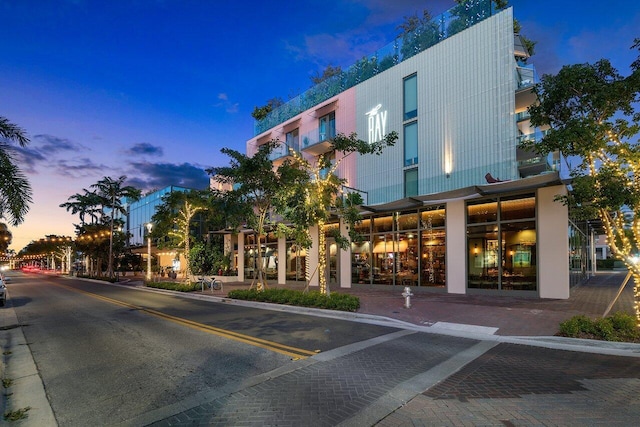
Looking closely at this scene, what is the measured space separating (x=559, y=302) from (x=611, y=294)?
4.60 meters

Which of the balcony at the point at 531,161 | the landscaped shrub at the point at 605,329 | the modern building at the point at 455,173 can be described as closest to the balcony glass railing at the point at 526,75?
the modern building at the point at 455,173

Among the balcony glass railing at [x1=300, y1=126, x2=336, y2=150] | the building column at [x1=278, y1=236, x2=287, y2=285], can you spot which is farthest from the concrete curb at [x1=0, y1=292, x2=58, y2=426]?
the balcony glass railing at [x1=300, y1=126, x2=336, y2=150]

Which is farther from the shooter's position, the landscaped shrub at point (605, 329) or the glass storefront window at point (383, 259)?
the glass storefront window at point (383, 259)

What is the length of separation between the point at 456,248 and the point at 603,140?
9.37 metres

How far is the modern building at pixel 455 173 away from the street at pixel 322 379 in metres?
8.65

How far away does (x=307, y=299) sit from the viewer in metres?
13.8

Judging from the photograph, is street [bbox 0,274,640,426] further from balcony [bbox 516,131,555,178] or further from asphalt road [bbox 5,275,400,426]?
balcony [bbox 516,131,555,178]

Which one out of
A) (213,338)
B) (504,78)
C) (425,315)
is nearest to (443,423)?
(213,338)

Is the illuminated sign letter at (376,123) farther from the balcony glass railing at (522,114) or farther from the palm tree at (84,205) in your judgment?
the palm tree at (84,205)

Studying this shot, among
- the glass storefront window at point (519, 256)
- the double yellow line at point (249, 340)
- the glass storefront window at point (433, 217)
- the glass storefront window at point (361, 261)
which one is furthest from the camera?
the glass storefront window at point (361, 261)

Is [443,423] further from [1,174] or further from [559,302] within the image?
[559,302]

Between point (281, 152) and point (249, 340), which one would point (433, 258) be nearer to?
point (249, 340)

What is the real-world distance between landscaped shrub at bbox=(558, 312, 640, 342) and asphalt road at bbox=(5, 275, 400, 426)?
410 centimetres

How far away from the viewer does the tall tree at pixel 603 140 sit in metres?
8.06
